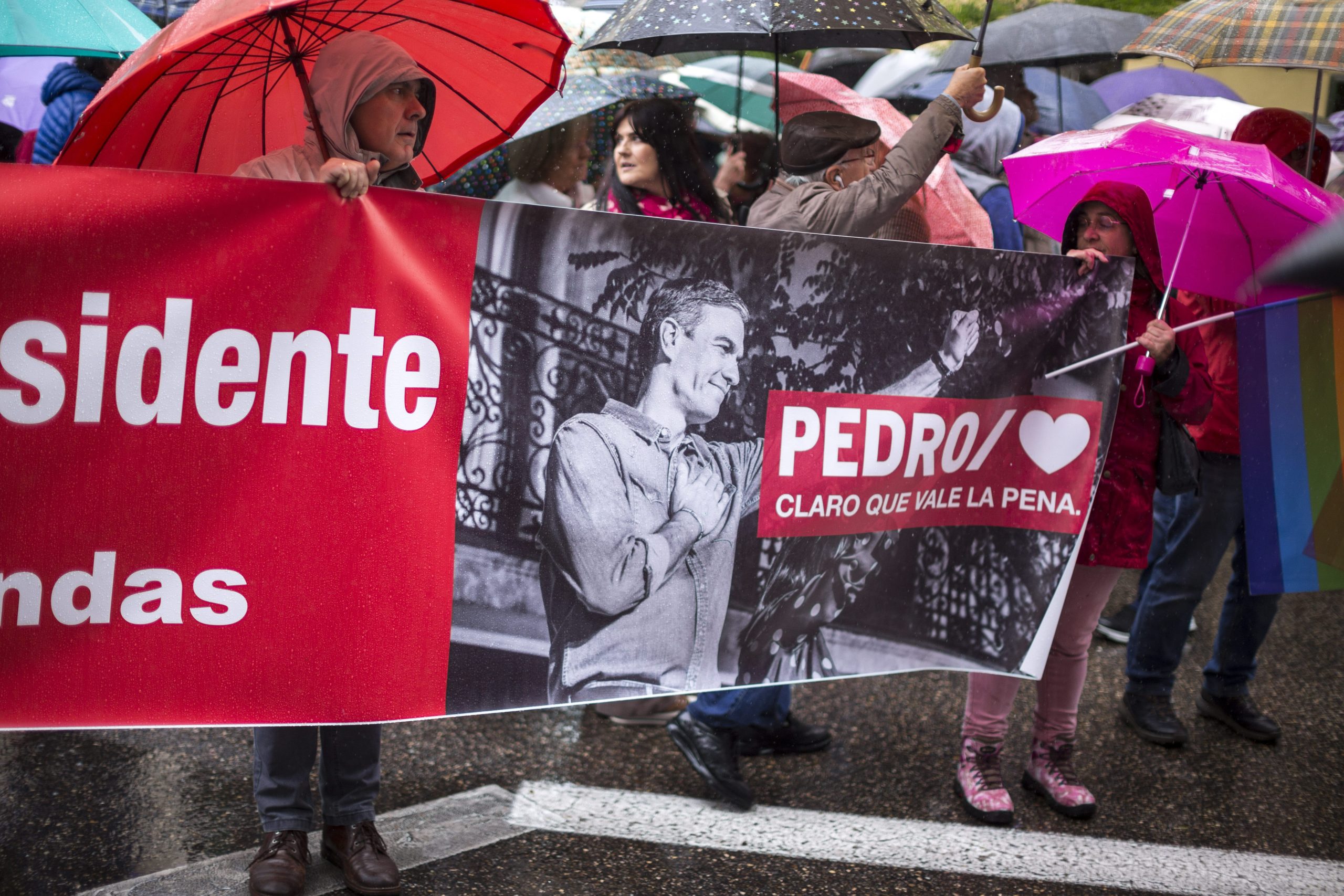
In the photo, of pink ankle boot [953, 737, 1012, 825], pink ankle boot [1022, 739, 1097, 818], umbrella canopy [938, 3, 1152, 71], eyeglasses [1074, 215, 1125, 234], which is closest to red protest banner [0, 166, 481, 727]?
pink ankle boot [953, 737, 1012, 825]

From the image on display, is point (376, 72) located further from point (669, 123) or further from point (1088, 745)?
point (1088, 745)

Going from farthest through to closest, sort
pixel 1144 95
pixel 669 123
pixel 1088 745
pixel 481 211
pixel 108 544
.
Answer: pixel 1144 95, pixel 669 123, pixel 1088 745, pixel 481 211, pixel 108 544

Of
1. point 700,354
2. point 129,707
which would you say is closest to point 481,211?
point 700,354

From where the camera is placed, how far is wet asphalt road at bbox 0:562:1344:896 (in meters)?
3.13

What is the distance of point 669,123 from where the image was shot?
14.7ft

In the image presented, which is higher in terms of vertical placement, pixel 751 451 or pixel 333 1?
pixel 333 1

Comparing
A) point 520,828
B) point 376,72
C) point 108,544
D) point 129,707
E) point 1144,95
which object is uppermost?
point 1144,95

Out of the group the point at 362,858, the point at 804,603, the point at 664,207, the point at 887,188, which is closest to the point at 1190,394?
the point at 887,188

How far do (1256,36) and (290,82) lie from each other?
3.37 metres

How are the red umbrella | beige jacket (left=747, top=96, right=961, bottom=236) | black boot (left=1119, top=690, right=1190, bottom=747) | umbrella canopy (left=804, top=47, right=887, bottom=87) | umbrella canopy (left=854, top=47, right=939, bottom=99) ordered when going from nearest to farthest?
the red umbrella, beige jacket (left=747, top=96, right=961, bottom=236), black boot (left=1119, top=690, right=1190, bottom=747), umbrella canopy (left=854, top=47, right=939, bottom=99), umbrella canopy (left=804, top=47, right=887, bottom=87)

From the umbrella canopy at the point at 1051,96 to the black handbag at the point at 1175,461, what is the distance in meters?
3.12

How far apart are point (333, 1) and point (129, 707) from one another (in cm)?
165

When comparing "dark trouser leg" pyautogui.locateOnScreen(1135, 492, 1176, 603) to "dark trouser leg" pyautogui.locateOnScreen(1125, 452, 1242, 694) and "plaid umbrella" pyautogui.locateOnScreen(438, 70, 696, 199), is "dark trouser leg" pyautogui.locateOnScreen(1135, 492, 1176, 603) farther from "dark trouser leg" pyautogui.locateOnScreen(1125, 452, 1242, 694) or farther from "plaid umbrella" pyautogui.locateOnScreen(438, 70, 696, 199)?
"plaid umbrella" pyautogui.locateOnScreen(438, 70, 696, 199)

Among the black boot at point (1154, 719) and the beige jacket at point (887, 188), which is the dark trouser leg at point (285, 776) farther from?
the black boot at point (1154, 719)
